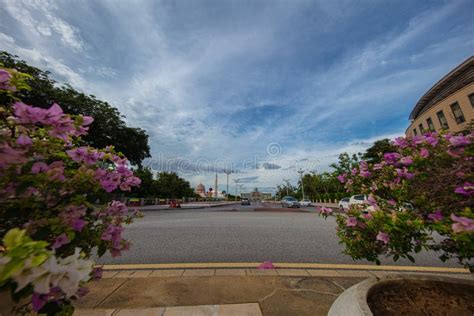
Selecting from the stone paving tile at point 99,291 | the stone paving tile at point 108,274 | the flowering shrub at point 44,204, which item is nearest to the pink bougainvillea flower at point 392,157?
the flowering shrub at point 44,204

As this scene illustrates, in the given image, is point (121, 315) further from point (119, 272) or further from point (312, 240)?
point (312, 240)

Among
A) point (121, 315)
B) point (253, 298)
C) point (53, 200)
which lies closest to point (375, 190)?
point (253, 298)

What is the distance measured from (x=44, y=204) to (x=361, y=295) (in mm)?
1827

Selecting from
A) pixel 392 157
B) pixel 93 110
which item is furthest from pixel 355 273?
pixel 93 110

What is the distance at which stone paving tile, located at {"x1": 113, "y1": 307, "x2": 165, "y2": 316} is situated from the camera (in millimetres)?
1965

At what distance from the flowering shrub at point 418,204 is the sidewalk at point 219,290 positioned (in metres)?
0.91

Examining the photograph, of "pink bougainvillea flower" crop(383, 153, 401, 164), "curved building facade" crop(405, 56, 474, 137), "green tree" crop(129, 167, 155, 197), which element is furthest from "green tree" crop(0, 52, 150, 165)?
"curved building facade" crop(405, 56, 474, 137)

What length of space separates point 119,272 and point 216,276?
4.58 ft

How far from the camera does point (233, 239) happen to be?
5.61 m

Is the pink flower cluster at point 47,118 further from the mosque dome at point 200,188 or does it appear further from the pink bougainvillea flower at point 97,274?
the mosque dome at point 200,188

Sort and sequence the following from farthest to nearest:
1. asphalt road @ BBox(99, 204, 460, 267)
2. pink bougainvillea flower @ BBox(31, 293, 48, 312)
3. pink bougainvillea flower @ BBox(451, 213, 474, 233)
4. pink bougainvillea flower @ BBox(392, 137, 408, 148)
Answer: asphalt road @ BBox(99, 204, 460, 267), pink bougainvillea flower @ BBox(392, 137, 408, 148), pink bougainvillea flower @ BBox(451, 213, 474, 233), pink bougainvillea flower @ BBox(31, 293, 48, 312)

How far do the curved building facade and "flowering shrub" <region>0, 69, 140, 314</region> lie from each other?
25085 mm

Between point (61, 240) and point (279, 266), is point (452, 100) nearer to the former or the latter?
point (279, 266)

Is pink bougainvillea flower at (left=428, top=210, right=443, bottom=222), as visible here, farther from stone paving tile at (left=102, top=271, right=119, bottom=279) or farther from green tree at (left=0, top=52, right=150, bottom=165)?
green tree at (left=0, top=52, right=150, bottom=165)
